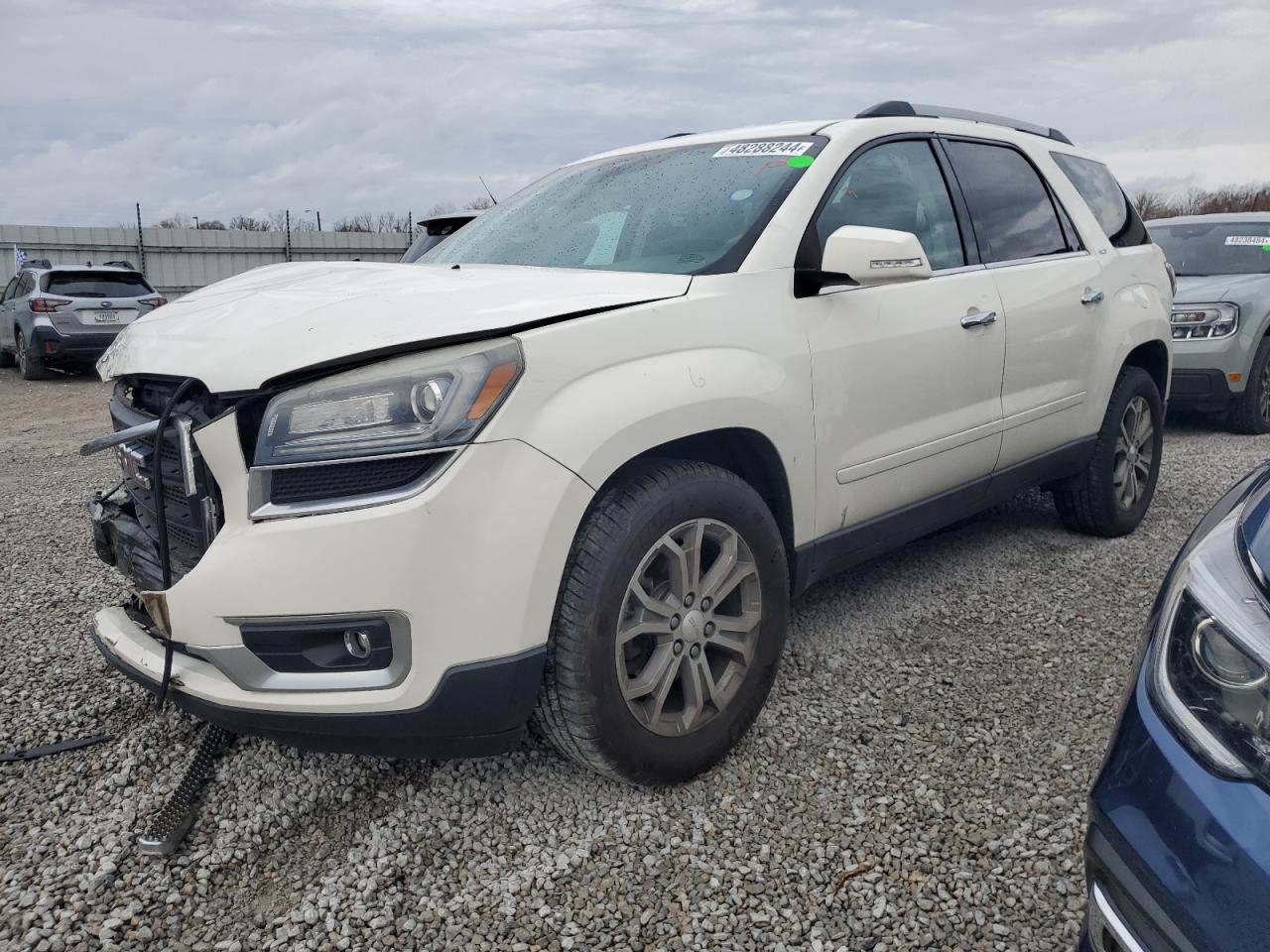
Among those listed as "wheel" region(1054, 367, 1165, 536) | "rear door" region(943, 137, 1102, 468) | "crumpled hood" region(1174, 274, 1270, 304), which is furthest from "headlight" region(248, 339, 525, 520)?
"crumpled hood" region(1174, 274, 1270, 304)

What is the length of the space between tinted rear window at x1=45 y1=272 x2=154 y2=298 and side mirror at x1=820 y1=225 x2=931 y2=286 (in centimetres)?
1250

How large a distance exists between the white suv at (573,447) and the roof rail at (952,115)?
0.02 meters

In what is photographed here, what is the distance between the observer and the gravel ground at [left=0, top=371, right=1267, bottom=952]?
200 cm

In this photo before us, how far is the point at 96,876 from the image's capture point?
2.14 metres

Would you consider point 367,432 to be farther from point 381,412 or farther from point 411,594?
point 411,594

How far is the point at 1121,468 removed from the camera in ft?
14.1

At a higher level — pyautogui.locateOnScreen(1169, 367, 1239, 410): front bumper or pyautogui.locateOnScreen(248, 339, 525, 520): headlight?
pyautogui.locateOnScreen(248, 339, 525, 520): headlight

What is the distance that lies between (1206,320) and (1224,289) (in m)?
0.32

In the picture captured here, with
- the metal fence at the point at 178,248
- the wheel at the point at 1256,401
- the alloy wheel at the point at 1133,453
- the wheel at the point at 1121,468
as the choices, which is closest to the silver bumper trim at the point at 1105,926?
the wheel at the point at 1121,468

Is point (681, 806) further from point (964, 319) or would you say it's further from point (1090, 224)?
point (1090, 224)

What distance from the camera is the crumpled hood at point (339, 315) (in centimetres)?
198

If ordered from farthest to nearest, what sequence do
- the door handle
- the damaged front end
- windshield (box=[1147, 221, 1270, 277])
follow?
windshield (box=[1147, 221, 1270, 277]) < the door handle < the damaged front end

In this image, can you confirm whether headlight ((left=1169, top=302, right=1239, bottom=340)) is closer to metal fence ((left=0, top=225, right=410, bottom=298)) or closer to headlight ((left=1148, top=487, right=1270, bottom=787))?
headlight ((left=1148, top=487, right=1270, bottom=787))

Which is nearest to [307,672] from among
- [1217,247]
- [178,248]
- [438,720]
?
[438,720]
